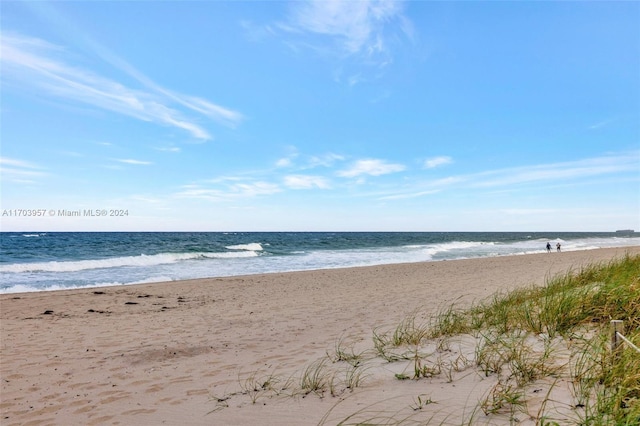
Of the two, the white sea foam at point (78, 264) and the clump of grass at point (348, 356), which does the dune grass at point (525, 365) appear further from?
the white sea foam at point (78, 264)

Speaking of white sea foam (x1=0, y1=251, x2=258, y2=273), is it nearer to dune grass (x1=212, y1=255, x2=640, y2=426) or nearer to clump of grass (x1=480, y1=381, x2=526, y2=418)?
dune grass (x1=212, y1=255, x2=640, y2=426)

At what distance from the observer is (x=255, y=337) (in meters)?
7.90

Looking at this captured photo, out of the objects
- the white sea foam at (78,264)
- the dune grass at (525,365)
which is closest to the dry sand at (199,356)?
the dune grass at (525,365)

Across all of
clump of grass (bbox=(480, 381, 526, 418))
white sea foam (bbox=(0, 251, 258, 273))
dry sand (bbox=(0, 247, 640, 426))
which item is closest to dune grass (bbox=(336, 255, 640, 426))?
clump of grass (bbox=(480, 381, 526, 418))

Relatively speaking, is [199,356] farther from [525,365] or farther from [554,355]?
[554,355]

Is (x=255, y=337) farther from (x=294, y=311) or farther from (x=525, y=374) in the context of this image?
(x=525, y=374)

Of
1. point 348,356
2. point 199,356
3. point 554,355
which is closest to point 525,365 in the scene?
point 554,355

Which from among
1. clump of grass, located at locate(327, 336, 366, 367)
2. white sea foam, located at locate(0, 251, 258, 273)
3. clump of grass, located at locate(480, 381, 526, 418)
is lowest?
white sea foam, located at locate(0, 251, 258, 273)

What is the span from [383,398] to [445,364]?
1.07 metres

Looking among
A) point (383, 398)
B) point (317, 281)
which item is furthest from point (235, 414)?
point (317, 281)

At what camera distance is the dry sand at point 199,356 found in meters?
4.17

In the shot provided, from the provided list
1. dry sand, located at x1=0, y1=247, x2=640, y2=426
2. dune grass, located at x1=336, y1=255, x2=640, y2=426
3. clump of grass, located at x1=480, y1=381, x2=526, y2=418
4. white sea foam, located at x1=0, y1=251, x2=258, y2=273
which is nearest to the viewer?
dune grass, located at x1=336, y1=255, x2=640, y2=426

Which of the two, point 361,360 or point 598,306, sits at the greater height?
point 598,306

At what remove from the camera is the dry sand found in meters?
4.17
